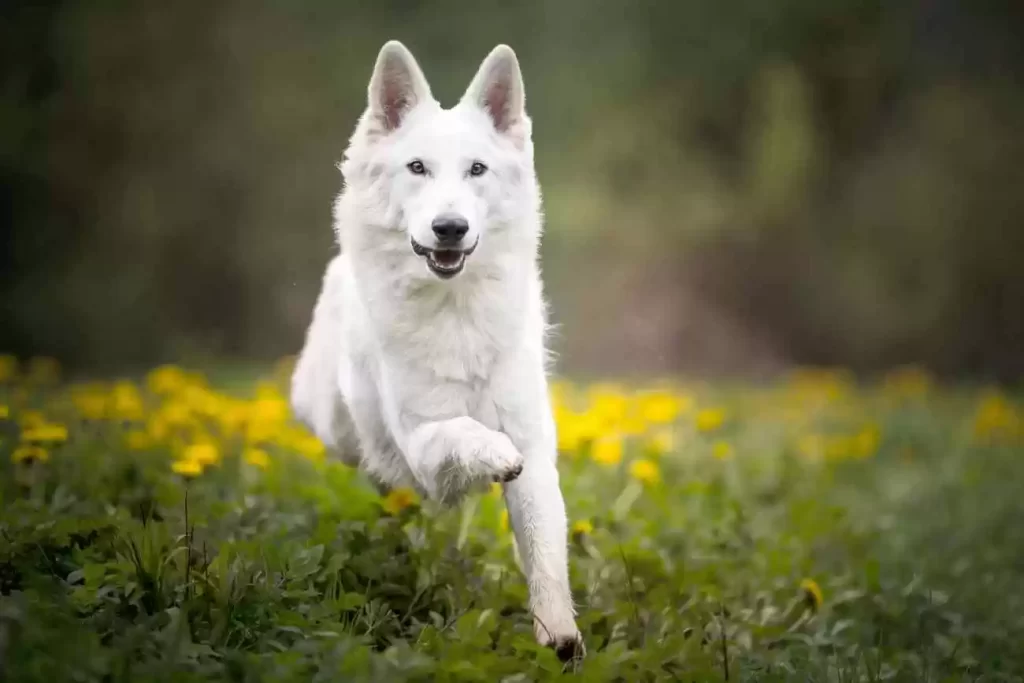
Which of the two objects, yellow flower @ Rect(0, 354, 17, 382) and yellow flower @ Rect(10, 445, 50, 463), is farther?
yellow flower @ Rect(0, 354, 17, 382)

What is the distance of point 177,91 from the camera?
24.6 ft

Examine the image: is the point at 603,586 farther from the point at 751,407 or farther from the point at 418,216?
the point at 751,407

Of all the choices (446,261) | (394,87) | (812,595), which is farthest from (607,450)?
(394,87)

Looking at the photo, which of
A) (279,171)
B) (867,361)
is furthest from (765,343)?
(279,171)

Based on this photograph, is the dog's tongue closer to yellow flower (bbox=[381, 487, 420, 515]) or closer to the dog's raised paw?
the dog's raised paw

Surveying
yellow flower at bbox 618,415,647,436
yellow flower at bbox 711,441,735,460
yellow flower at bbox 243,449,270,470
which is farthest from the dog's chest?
yellow flower at bbox 711,441,735,460

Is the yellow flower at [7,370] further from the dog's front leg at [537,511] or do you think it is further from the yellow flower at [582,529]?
the dog's front leg at [537,511]

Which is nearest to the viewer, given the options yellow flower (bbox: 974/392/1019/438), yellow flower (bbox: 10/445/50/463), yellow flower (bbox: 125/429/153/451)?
yellow flower (bbox: 10/445/50/463)

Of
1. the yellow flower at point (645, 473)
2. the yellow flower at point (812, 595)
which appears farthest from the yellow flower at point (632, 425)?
the yellow flower at point (812, 595)

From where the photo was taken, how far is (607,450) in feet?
13.2

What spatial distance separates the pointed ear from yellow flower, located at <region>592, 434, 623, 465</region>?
5.04 ft

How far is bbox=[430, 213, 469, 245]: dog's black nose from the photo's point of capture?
2641 mm

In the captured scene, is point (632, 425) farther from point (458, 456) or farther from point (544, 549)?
point (458, 456)

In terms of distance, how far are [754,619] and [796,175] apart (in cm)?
692
